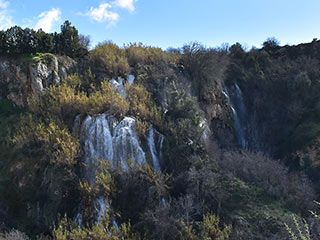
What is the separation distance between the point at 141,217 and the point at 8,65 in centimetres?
1180

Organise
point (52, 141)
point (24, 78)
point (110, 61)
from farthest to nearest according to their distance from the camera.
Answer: point (110, 61), point (24, 78), point (52, 141)

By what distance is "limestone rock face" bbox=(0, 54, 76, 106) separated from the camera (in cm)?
1497

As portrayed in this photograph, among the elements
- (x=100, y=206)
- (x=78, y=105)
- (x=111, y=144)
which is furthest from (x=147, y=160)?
(x=78, y=105)

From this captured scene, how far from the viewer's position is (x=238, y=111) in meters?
21.7

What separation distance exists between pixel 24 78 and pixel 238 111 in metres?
15.5

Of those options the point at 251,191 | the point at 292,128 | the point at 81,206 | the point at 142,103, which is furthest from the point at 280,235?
the point at 292,128

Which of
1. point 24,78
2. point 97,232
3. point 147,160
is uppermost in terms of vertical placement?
point 24,78

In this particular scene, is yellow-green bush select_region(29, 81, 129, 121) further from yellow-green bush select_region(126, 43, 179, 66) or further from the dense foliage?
yellow-green bush select_region(126, 43, 179, 66)

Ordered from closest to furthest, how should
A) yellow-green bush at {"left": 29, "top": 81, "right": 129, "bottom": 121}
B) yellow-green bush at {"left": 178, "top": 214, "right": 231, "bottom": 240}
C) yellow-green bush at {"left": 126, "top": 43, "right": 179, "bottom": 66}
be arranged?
yellow-green bush at {"left": 178, "top": 214, "right": 231, "bottom": 240} → yellow-green bush at {"left": 29, "top": 81, "right": 129, "bottom": 121} → yellow-green bush at {"left": 126, "top": 43, "right": 179, "bottom": 66}

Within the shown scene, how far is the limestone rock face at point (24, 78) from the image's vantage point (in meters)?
15.0

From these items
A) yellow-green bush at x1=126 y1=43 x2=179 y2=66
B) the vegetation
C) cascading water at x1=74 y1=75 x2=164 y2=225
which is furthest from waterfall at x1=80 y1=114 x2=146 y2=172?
yellow-green bush at x1=126 y1=43 x2=179 y2=66

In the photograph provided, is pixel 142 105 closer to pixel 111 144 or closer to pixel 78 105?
pixel 111 144

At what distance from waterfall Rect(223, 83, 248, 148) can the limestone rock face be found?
Result: 499 inches

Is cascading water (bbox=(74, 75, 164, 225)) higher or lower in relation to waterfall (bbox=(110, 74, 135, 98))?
lower
